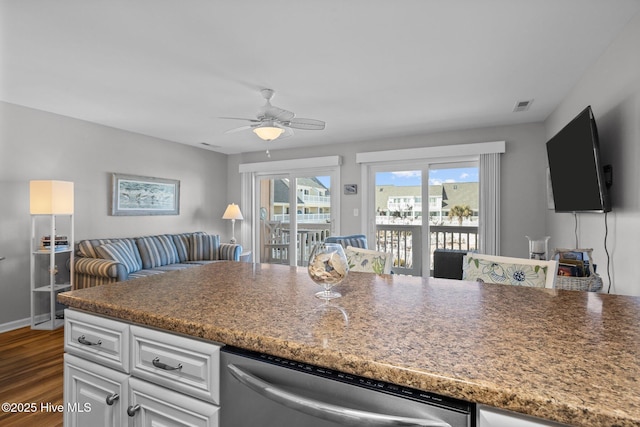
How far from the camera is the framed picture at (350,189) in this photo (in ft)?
17.3

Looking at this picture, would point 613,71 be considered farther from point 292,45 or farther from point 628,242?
point 292,45

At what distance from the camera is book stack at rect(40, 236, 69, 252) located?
142 inches

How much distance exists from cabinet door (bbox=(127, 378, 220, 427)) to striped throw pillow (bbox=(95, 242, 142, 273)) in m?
3.33

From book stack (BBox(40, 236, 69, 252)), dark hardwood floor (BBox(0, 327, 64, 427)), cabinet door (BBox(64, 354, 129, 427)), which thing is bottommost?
dark hardwood floor (BBox(0, 327, 64, 427))

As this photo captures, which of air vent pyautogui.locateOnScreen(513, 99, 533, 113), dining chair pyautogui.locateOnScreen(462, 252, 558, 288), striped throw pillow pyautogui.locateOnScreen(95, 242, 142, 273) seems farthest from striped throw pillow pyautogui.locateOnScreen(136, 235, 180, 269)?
air vent pyautogui.locateOnScreen(513, 99, 533, 113)

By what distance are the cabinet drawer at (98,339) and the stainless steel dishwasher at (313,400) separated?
1.43 feet

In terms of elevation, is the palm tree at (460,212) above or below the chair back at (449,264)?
above

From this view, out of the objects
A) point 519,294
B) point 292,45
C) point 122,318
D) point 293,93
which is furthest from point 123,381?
point 293,93

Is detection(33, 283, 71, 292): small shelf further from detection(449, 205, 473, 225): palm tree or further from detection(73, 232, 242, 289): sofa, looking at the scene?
detection(449, 205, 473, 225): palm tree

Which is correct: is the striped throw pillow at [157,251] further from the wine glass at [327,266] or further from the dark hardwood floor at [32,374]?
the wine glass at [327,266]

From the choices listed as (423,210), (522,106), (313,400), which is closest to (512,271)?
(313,400)

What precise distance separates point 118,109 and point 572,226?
4.84 metres

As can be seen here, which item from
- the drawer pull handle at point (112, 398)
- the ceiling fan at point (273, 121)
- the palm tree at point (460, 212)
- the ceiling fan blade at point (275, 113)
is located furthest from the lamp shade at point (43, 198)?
the palm tree at point (460, 212)

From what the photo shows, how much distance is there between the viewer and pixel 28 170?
142 inches
